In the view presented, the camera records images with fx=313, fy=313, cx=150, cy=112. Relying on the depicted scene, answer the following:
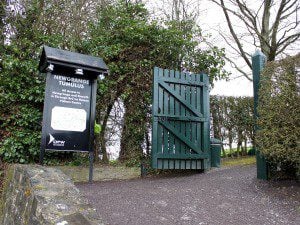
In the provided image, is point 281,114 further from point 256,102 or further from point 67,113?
point 67,113

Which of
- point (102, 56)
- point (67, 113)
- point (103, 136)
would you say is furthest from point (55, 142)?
point (102, 56)

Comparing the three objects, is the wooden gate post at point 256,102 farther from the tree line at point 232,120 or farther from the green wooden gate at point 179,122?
the tree line at point 232,120

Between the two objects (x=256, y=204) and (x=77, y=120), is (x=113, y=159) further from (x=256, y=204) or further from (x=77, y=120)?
(x=256, y=204)

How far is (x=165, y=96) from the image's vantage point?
255 inches

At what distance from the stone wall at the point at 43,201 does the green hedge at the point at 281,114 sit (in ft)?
9.62

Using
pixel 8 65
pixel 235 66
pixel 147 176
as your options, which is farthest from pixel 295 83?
pixel 235 66

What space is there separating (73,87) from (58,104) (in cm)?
44

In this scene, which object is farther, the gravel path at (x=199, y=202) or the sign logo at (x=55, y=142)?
the sign logo at (x=55, y=142)

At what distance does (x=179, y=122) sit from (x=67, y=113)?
2.29m

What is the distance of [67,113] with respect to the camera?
18.3 feet

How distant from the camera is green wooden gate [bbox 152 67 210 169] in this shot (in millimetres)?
6328

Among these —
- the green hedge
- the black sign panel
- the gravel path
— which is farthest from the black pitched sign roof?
the green hedge

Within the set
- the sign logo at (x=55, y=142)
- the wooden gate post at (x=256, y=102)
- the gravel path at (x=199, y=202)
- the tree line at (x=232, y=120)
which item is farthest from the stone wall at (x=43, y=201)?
the tree line at (x=232, y=120)

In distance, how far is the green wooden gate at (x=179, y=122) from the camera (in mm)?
6328
